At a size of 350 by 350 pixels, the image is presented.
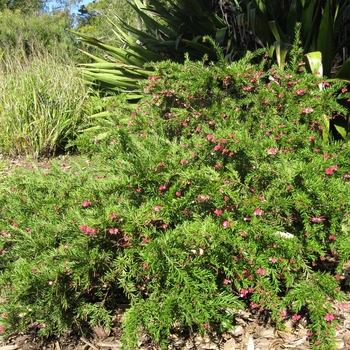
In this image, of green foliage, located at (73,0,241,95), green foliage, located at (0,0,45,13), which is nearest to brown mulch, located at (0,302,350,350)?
green foliage, located at (73,0,241,95)

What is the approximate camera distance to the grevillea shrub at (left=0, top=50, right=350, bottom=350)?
1.99m

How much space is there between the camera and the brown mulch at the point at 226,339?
2229 mm

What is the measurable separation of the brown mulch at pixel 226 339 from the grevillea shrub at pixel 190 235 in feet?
0.23

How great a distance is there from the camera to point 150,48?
594 cm

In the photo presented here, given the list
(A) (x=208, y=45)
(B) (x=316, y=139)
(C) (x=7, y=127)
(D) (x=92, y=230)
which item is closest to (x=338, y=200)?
(B) (x=316, y=139)

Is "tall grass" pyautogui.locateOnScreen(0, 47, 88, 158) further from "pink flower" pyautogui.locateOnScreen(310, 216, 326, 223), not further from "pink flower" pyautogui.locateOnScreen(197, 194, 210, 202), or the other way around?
"pink flower" pyautogui.locateOnScreen(310, 216, 326, 223)

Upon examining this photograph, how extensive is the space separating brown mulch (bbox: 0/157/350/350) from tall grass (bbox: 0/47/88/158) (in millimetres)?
3782

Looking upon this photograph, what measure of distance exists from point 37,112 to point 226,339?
462 centimetres

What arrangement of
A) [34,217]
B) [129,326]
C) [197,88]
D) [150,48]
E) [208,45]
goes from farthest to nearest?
[150,48] < [208,45] < [197,88] < [34,217] < [129,326]

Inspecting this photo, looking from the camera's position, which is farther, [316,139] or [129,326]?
[316,139]

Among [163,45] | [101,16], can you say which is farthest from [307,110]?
[101,16]

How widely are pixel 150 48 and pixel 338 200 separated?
14.8ft

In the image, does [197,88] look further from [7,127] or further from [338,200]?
[7,127]

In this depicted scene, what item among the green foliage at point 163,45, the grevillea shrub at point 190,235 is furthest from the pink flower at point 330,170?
the green foliage at point 163,45
